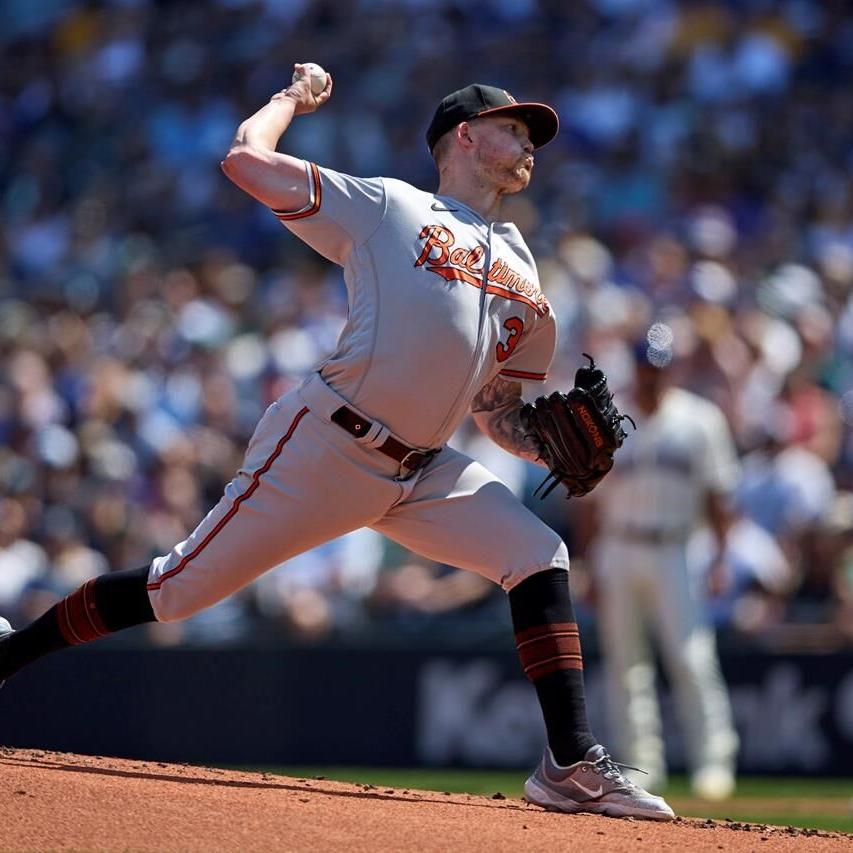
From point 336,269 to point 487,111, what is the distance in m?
8.61

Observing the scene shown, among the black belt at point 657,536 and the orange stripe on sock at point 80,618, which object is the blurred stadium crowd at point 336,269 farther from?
the orange stripe on sock at point 80,618

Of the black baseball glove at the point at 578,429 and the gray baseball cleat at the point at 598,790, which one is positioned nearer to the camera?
the gray baseball cleat at the point at 598,790

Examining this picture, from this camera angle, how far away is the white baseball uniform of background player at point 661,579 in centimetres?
878

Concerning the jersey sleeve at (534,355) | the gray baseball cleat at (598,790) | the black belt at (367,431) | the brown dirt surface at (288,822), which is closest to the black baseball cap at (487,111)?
the jersey sleeve at (534,355)

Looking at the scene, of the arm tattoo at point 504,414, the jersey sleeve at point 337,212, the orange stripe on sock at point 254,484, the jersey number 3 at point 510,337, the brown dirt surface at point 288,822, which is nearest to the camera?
the brown dirt surface at point 288,822

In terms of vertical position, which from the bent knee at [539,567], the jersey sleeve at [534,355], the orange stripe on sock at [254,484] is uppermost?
the jersey sleeve at [534,355]

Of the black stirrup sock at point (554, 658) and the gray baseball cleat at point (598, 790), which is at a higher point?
the black stirrup sock at point (554, 658)

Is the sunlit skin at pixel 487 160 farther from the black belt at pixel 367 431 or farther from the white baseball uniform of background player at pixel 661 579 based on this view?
the white baseball uniform of background player at pixel 661 579

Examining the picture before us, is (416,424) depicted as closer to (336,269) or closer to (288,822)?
(288,822)

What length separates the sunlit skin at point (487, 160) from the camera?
5.06 m

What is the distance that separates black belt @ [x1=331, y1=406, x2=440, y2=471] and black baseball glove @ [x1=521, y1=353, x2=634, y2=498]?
0.47 meters

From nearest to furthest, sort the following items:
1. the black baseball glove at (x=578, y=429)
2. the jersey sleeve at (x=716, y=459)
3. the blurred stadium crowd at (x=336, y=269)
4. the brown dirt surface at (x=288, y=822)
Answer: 1. the brown dirt surface at (x=288, y=822)
2. the black baseball glove at (x=578, y=429)
3. the jersey sleeve at (x=716, y=459)
4. the blurred stadium crowd at (x=336, y=269)

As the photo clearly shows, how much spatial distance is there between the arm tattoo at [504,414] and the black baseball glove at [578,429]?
4cm

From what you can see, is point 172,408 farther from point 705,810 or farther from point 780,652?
point 705,810
